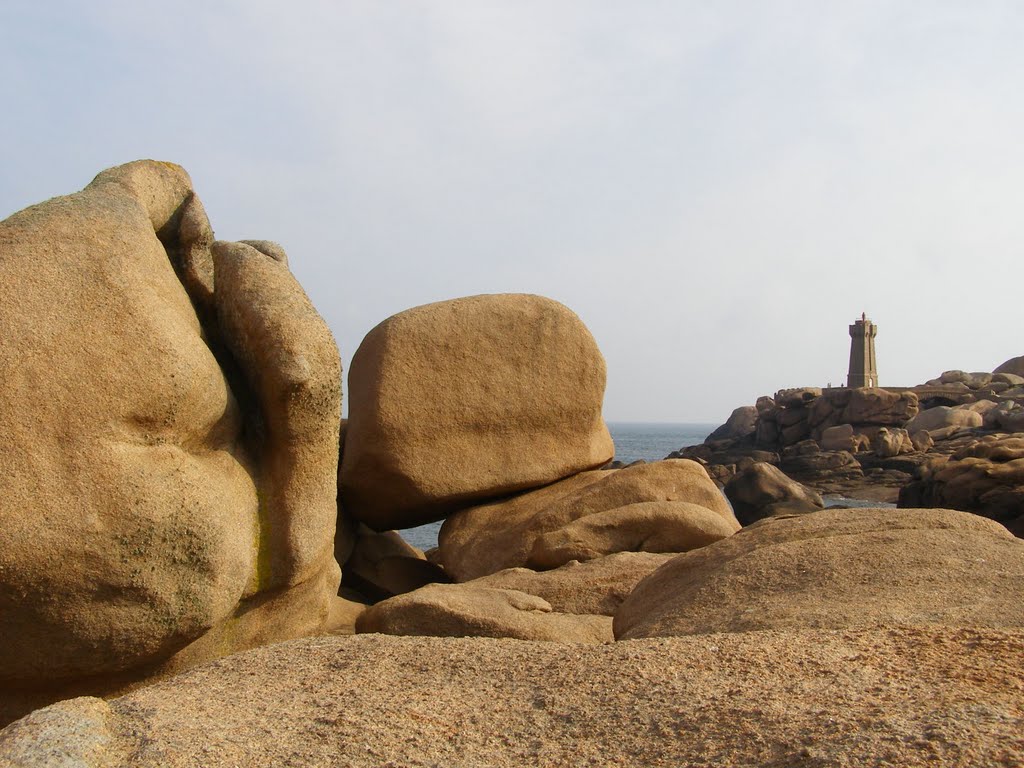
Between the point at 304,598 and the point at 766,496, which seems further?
the point at 766,496

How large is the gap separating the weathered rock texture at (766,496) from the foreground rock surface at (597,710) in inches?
533

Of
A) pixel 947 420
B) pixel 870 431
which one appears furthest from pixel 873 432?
pixel 947 420

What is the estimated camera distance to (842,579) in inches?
170

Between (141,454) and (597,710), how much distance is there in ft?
7.16

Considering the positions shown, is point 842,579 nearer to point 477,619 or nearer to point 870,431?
point 477,619

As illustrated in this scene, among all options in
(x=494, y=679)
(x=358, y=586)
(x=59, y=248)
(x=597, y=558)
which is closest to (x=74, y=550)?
(x=59, y=248)

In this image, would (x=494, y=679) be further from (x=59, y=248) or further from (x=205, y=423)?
(x=59, y=248)

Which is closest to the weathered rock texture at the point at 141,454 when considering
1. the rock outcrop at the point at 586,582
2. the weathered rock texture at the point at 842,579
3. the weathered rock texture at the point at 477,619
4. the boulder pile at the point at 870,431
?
the weathered rock texture at the point at 477,619

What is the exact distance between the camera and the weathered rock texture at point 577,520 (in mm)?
7055

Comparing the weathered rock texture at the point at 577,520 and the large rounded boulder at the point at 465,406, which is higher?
the large rounded boulder at the point at 465,406

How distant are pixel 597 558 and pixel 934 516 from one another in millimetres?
2341

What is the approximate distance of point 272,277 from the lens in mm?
5105

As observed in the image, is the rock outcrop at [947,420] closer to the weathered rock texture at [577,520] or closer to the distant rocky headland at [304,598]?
the weathered rock texture at [577,520]

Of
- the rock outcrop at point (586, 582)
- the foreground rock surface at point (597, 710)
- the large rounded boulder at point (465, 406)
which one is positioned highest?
the large rounded boulder at point (465, 406)
